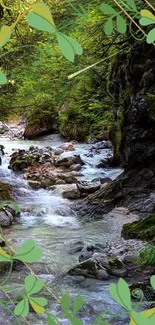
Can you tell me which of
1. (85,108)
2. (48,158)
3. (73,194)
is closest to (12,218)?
(73,194)

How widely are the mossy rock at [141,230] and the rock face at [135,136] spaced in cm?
138

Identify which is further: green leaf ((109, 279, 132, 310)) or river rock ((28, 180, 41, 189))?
river rock ((28, 180, 41, 189))

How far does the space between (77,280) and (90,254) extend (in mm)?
876

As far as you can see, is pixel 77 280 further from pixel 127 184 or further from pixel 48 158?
pixel 48 158

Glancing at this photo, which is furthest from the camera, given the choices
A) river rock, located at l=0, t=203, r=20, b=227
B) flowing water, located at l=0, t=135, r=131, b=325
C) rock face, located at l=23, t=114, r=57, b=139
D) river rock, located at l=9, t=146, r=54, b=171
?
rock face, located at l=23, t=114, r=57, b=139

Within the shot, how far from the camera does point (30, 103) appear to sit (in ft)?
29.4

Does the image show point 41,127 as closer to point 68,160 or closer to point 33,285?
point 68,160

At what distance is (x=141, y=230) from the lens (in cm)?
635

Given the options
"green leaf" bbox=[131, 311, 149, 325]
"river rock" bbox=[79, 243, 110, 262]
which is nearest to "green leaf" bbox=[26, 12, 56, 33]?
"green leaf" bbox=[131, 311, 149, 325]

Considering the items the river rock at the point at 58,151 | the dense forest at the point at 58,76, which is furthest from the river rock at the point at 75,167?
the dense forest at the point at 58,76

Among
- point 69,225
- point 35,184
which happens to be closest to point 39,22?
point 69,225

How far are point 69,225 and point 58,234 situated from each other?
33.2 inches

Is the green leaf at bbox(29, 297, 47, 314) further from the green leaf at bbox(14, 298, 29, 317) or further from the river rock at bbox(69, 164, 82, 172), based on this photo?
the river rock at bbox(69, 164, 82, 172)

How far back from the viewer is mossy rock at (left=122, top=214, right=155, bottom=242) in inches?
237
